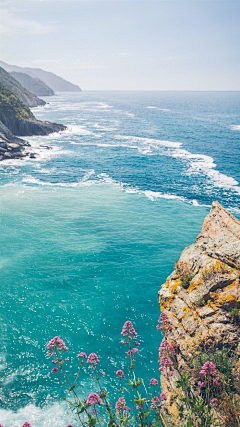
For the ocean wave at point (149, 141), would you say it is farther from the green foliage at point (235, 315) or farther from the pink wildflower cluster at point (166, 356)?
the pink wildflower cluster at point (166, 356)

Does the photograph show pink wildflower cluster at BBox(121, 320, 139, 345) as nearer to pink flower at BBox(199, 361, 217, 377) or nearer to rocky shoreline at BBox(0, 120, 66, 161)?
pink flower at BBox(199, 361, 217, 377)

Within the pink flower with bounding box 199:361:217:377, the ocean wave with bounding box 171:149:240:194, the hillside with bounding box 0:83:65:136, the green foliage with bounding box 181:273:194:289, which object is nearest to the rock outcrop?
the hillside with bounding box 0:83:65:136

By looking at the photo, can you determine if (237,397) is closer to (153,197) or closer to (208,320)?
(208,320)

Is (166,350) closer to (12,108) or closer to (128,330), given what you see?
(128,330)

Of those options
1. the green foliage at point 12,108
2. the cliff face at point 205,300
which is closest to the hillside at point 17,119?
the green foliage at point 12,108

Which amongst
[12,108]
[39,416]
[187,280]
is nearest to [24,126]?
[12,108]

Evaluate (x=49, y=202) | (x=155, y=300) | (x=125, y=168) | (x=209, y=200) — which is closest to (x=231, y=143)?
(x=125, y=168)
